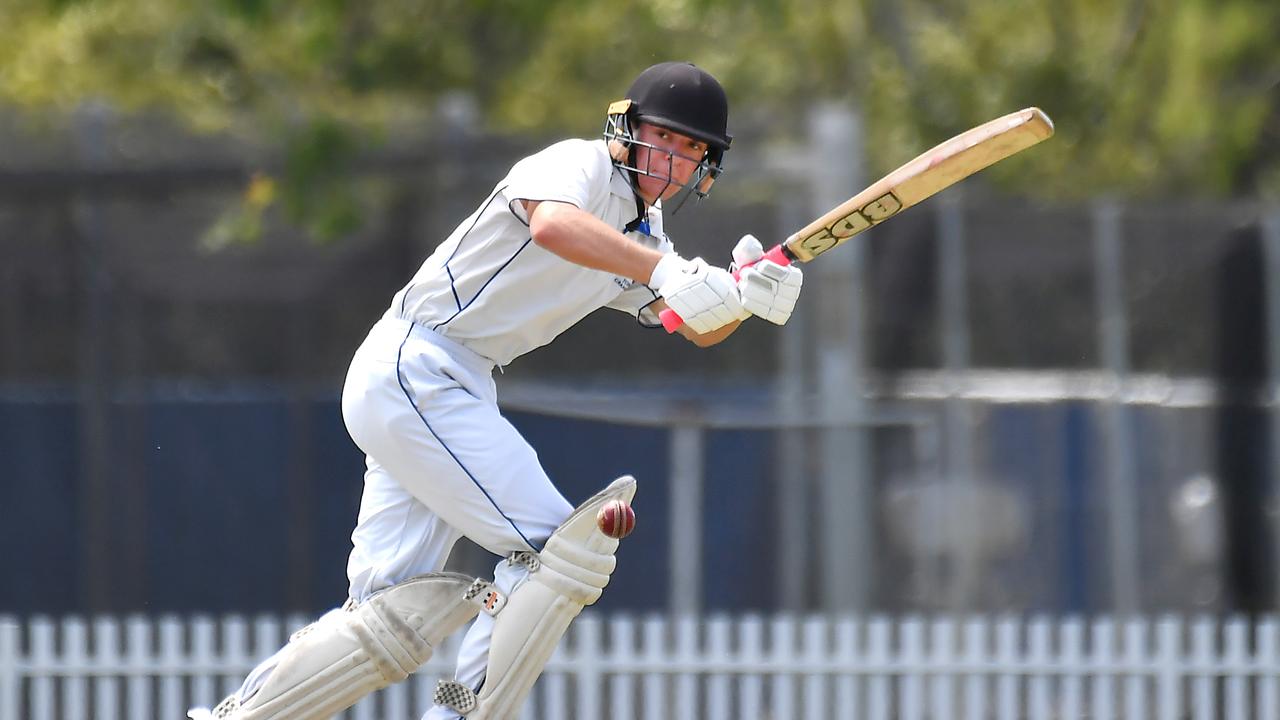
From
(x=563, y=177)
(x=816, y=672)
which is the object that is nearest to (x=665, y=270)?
(x=563, y=177)

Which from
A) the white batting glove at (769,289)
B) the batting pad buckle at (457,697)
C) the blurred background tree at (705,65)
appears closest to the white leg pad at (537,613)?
the batting pad buckle at (457,697)

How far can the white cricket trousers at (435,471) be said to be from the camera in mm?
4008

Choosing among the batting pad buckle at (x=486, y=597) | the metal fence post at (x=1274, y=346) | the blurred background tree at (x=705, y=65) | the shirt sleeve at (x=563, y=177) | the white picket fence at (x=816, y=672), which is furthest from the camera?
the blurred background tree at (x=705, y=65)

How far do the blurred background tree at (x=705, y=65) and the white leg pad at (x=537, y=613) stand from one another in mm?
4937

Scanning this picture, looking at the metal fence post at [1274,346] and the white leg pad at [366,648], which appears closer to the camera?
the white leg pad at [366,648]

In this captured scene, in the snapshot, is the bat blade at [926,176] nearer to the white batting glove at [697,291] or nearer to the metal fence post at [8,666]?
the white batting glove at [697,291]

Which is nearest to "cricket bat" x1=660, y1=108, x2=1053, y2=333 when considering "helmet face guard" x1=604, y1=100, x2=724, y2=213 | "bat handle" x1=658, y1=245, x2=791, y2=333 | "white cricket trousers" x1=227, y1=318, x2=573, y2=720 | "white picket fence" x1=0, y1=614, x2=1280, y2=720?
"bat handle" x1=658, y1=245, x2=791, y2=333

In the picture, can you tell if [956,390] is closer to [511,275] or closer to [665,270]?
[511,275]

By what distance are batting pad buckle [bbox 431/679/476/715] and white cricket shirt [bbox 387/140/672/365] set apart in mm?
762

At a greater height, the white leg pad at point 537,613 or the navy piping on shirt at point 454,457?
the navy piping on shirt at point 454,457

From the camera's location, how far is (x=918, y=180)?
3.87m

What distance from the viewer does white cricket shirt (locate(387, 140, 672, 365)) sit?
402cm

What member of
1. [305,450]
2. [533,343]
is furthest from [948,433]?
[533,343]

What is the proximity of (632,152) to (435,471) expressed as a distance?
32.4 inches
